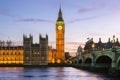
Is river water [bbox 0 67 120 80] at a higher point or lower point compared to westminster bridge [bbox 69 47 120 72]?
lower

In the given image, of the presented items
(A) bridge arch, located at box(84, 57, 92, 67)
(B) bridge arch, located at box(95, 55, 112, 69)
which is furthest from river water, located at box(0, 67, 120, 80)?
(A) bridge arch, located at box(84, 57, 92, 67)

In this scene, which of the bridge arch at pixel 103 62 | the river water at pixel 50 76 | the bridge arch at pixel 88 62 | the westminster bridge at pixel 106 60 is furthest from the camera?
the bridge arch at pixel 88 62

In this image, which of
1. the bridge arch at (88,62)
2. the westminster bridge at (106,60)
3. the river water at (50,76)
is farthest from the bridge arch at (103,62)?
the bridge arch at (88,62)

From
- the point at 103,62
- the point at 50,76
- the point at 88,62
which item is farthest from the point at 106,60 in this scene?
the point at 88,62

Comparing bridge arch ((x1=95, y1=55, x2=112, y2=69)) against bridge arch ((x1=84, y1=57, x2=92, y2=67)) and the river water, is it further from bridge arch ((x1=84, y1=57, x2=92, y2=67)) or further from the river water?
bridge arch ((x1=84, y1=57, x2=92, y2=67))

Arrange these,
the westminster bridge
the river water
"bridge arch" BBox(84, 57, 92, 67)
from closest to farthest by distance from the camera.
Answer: the westminster bridge
the river water
"bridge arch" BBox(84, 57, 92, 67)

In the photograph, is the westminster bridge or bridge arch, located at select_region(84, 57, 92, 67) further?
bridge arch, located at select_region(84, 57, 92, 67)

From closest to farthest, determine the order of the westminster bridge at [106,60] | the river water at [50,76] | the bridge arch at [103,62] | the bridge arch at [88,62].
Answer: the westminster bridge at [106,60], the river water at [50,76], the bridge arch at [103,62], the bridge arch at [88,62]

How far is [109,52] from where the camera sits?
8219cm

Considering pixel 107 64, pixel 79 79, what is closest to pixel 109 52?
pixel 79 79

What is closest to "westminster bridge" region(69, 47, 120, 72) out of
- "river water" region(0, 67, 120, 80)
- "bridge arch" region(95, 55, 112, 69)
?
"bridge arch" region(95, 55, 112, 69)

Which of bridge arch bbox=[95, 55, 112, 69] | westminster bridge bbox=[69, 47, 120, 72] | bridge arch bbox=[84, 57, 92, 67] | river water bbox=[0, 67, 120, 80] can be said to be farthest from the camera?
bridge arch bbox=[84, 57, 92, 67]

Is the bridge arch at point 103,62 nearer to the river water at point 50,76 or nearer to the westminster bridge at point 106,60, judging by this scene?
the westminster bridge at point 106,60

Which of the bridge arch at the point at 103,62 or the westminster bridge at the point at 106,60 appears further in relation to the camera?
the bridge arch at the point at 103,62
